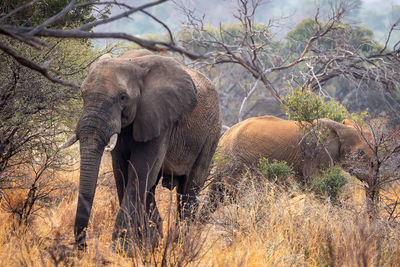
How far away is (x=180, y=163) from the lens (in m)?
A: 6.16

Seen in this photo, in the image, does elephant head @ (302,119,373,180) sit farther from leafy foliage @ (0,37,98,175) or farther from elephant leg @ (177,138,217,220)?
leafy foliage @ (0,37,98,175)

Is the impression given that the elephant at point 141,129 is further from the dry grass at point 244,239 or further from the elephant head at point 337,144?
the elephant head at point 337,144

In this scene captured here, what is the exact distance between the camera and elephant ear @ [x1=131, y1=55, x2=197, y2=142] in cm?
513

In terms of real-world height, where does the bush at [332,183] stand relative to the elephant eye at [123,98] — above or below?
below

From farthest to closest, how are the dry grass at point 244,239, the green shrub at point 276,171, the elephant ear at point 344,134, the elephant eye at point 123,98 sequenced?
the elephant ear at point 344,134 < the green shrub at point 276,171 < the elephant eye at point 123,98 < the dry grass at point 244,239

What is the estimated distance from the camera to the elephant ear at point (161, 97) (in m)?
5.13

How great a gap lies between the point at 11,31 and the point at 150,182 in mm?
→ 3086

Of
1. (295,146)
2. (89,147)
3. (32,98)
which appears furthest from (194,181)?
(295,146)

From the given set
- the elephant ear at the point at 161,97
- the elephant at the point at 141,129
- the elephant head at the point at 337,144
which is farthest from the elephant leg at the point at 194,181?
the elephant head at the point at 337,144

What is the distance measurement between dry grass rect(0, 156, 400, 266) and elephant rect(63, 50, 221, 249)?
0.91ft

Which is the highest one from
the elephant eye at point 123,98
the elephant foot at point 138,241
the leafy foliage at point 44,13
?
the leafy foliage at point 44,13

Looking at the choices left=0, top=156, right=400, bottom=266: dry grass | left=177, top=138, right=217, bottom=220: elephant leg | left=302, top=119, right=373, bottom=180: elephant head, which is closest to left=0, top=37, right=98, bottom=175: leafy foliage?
left=0, top=156, right=400, bottom=266: dry grass

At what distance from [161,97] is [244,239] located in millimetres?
1497

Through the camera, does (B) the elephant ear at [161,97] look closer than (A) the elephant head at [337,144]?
Yes
